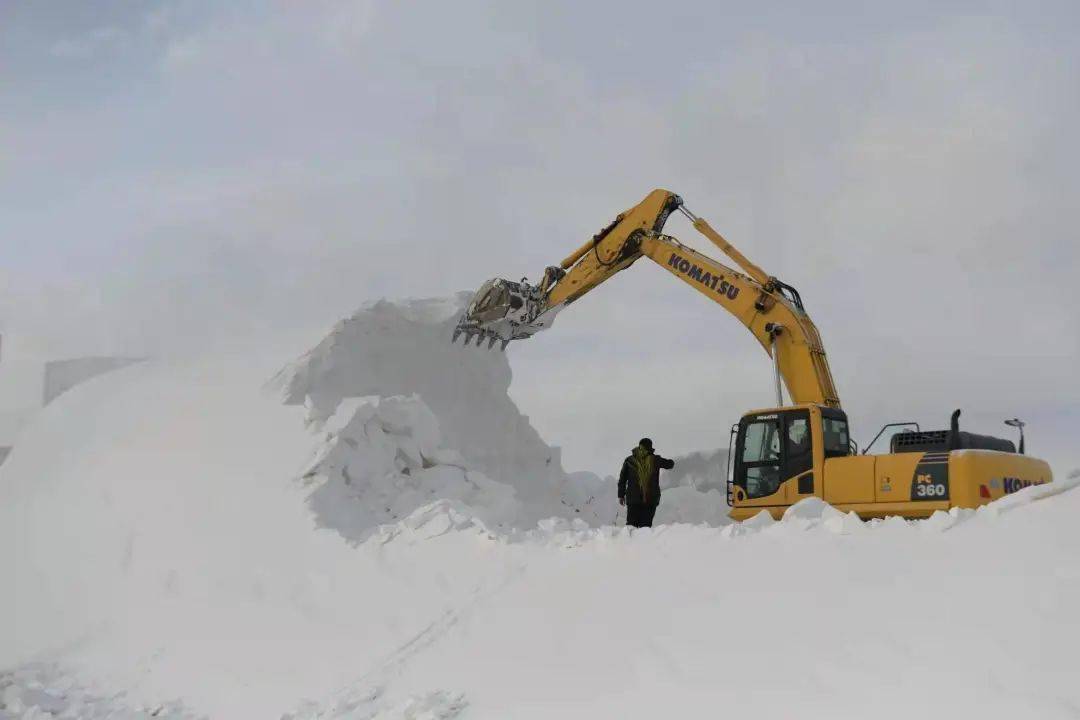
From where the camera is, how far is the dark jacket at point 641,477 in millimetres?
10906

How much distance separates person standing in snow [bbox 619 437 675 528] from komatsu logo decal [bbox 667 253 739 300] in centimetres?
238

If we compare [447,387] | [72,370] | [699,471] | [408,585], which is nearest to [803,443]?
[408,585]

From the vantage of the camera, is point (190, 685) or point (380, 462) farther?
point (380, 462)

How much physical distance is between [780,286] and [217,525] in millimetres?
6912

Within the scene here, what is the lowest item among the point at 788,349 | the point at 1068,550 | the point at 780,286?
the point at 1068,550

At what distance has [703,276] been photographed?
1263 cm

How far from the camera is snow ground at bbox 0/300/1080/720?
566 cm

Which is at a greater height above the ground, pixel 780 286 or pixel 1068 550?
pixel 780 286

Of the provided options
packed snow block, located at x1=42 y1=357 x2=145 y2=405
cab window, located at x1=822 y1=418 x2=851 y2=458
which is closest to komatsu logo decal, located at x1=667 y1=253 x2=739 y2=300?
cab window, located at x1=822 y1=418 x2=851 y2=458

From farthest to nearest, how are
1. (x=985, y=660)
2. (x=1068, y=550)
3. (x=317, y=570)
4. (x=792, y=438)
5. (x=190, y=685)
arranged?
(x=792, y=438) < (x=317, y=570) < (x=190, y=685) < (x=1068, y=550) < (x=985, y=660)

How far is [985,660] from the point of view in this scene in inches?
206

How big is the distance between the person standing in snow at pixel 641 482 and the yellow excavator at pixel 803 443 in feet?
2.68

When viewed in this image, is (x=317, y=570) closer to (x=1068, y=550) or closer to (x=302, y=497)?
(x=302, y=497)

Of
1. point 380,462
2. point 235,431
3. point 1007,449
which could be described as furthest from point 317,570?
point 1007,449
